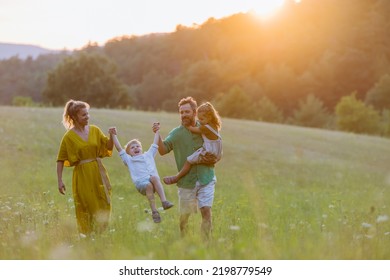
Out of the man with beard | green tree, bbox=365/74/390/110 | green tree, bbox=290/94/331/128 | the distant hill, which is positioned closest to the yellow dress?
the man with beard

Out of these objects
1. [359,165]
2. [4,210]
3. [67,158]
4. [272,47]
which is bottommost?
[359,165]

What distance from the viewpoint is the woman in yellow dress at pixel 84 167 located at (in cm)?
925

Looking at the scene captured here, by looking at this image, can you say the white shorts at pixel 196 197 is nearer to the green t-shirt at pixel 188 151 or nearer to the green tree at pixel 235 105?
the green t-shirt at pixel 188 151

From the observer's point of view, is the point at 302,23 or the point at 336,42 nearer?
the point at 336,42

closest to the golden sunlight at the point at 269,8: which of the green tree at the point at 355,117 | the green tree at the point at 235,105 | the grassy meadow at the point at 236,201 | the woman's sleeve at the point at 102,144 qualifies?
the green tree at the point at 235,105

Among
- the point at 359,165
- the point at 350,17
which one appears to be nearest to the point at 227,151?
the point at 359,165

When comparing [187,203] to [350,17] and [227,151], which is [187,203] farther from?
[350,17]

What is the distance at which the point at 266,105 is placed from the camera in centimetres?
7688

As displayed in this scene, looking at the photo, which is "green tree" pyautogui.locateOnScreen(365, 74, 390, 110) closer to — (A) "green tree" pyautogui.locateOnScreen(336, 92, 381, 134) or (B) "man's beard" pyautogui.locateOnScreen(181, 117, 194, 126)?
(A) "green tree" pyautogui.locateOnScreen(336, 92, 381, 134)

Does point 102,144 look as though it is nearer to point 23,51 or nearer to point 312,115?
point 312,115

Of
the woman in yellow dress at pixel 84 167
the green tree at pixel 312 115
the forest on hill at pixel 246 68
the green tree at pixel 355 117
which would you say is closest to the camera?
the woman in yellow dress at pixel 84 167

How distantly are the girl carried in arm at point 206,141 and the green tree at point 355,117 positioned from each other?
55.0 m

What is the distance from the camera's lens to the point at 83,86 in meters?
75.6
